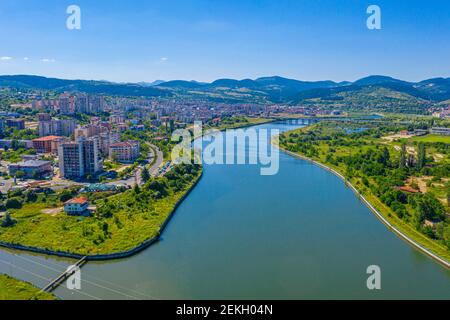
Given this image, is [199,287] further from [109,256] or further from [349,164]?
[349,164]

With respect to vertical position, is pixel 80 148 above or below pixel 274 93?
below

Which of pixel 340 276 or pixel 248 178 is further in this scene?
pixel 248 178

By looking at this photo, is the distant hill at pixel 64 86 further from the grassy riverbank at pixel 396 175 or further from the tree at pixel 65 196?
the tree at pixel 65 196

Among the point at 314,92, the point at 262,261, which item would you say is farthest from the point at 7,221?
the point at 314,92

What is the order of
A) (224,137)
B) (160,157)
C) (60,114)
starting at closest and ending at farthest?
(160,157) → (224,137) → (60,114)

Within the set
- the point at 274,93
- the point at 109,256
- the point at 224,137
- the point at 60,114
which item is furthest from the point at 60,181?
the point at 274,93

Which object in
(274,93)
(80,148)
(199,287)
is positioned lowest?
(199,287)

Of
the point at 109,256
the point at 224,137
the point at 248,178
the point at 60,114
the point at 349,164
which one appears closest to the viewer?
the point at 109,256

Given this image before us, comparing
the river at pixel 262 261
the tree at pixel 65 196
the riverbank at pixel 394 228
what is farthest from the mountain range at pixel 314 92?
the river at pixel 262 261
